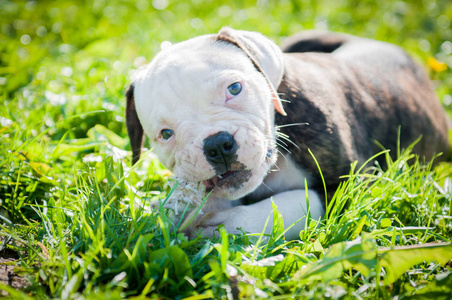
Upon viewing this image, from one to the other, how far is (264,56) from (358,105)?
3.23ft

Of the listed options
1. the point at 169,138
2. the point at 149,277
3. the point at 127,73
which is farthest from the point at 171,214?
the point at 127,73

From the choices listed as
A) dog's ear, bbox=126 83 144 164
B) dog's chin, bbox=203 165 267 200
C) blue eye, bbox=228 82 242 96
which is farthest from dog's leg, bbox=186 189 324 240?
dog's ear, bbox=126 83 144 164

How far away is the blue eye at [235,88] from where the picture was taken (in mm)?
2697

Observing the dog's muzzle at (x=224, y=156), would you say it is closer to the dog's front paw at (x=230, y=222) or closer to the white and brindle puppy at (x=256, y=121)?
the white and brindle puppy at (x=256, y=121)

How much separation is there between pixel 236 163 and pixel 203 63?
677 millimetres

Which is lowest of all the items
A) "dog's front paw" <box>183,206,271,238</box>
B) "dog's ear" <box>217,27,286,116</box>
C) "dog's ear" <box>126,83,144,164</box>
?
"dog's front paw" <box>183,206,271,238</box>

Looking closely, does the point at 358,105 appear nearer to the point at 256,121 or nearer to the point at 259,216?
the point at 256,121

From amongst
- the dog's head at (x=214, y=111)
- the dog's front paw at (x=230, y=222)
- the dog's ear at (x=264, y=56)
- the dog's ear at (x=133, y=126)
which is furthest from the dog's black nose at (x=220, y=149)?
the dog's ear at (x=133, y=126)

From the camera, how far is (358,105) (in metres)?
3.46

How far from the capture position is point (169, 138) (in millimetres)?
2760

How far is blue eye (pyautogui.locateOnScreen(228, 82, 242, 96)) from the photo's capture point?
2.70 meters

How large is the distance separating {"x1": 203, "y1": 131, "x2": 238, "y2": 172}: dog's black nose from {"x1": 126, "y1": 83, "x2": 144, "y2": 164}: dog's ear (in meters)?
0.85

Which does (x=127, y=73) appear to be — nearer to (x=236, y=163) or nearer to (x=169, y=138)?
(x=169, y=138)

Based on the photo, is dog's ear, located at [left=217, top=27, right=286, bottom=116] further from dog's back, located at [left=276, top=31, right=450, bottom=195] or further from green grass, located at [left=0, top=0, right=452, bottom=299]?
green grass, located at [left=0, top=0, right=452, bottom=299]
